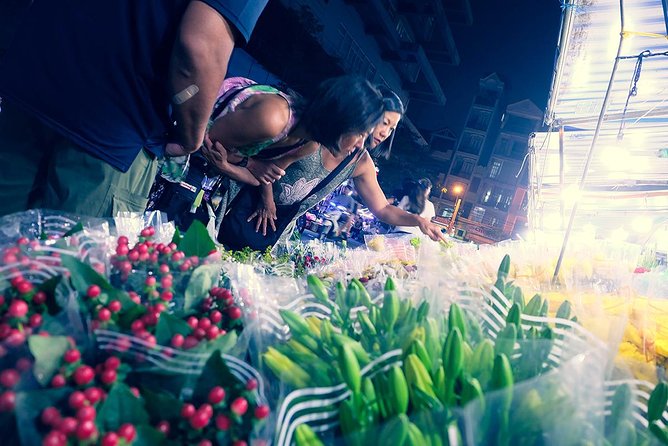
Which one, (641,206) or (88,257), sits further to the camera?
(641,206)

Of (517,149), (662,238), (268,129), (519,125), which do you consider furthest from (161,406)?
(519,125)

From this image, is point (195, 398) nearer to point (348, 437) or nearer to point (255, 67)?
point (348, 437)

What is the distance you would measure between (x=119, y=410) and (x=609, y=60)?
5.51 metres

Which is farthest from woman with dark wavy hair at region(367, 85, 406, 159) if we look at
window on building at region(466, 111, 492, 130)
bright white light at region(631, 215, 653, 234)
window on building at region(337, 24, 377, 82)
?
window on building at region(466, 111, 492, 130)

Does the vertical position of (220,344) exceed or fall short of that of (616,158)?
it falls short

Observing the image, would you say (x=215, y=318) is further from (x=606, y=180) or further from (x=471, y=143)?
(x=471, y=143)

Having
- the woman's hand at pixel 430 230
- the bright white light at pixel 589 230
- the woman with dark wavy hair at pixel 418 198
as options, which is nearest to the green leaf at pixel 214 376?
the woman's hand at pixel 430 230

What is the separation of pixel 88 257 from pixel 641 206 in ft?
29.1

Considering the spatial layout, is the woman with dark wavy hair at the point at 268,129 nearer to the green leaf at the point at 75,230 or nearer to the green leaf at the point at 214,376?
the green leaf at the point at 75,230

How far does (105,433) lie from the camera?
53 centimetres

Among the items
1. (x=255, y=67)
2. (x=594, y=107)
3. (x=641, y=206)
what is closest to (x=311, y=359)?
(x=594, y=107)

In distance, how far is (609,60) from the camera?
4.36 m

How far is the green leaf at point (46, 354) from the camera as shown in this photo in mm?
545

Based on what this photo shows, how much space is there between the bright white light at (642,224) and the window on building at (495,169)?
34.3 m
